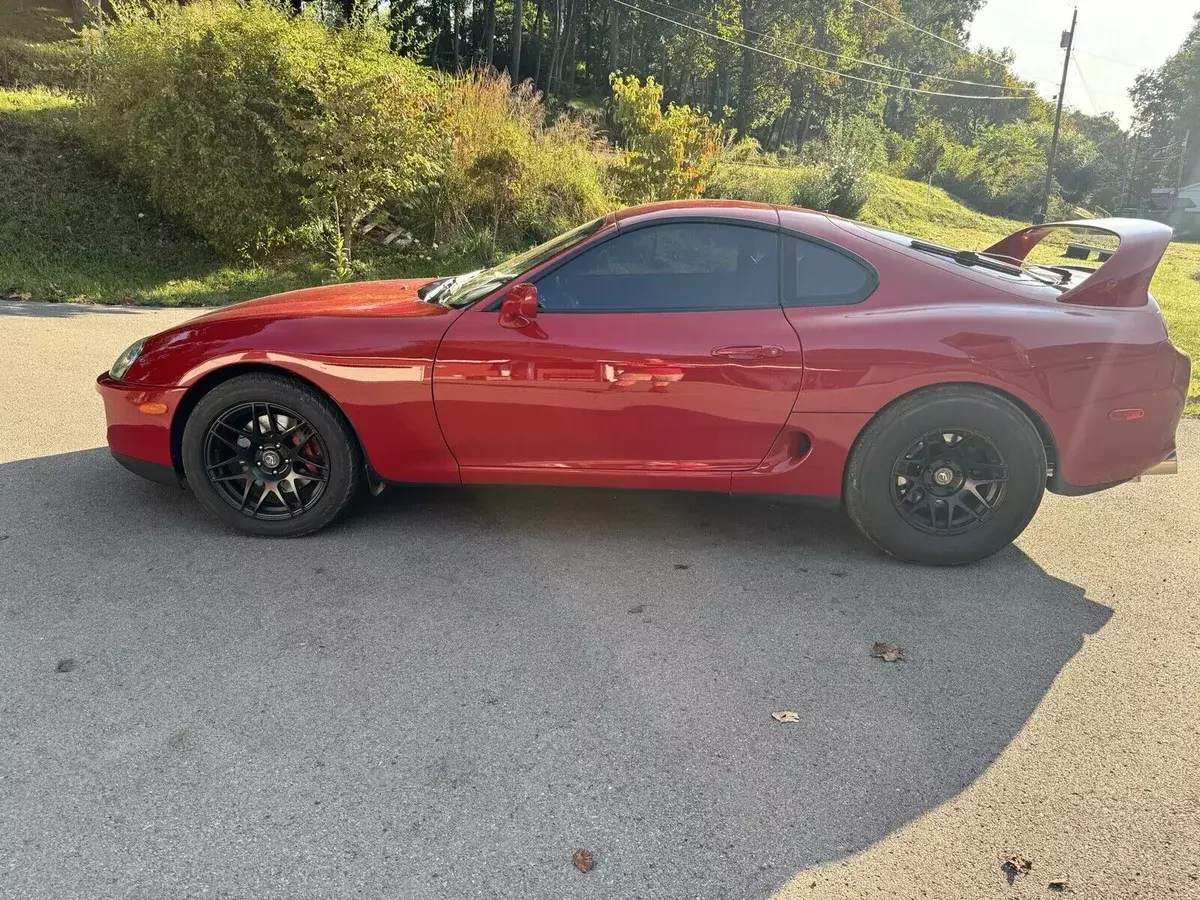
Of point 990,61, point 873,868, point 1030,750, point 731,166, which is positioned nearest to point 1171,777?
point 1030,750

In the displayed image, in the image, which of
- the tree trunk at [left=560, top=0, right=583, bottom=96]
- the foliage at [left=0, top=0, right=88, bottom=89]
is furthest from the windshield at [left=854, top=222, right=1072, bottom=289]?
the tree trunk at [left=560, top=0, right=583, bottom=96]

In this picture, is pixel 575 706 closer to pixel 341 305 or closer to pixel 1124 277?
pixel 341 305

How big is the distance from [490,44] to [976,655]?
39.0 m

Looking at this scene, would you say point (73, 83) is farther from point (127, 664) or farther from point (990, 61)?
point (990, 61)

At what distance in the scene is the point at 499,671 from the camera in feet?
9.20

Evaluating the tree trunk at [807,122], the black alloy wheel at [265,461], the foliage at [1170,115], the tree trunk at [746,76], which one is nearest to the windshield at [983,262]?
Result: the black alloy wheel at [265,461]

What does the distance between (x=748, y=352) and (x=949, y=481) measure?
1.05 m

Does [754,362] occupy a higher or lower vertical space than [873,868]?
higher

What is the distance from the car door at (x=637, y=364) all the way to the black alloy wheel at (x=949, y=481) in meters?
0.62

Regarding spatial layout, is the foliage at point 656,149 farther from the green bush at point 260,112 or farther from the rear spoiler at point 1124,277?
the rear spoiler at point 1124,277

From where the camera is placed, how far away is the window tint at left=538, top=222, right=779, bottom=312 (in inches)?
140

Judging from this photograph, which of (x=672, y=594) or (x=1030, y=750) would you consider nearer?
(x=1030, y=750)

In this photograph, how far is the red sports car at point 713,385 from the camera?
3.46m

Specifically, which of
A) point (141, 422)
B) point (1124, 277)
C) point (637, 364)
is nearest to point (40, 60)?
point (141, 422)
